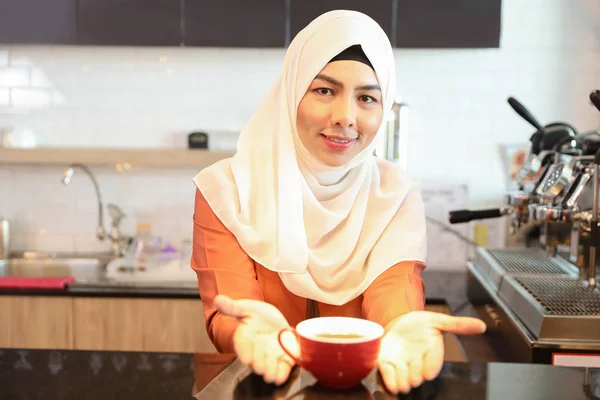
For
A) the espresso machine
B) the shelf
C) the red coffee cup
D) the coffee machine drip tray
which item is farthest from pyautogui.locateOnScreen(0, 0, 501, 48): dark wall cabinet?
the red coffee cup

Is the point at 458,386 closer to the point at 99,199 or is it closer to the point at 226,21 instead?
the point at 226,21

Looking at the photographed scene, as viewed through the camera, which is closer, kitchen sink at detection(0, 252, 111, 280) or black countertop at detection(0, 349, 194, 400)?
black countertop at detection(0, 349, 194, 400)

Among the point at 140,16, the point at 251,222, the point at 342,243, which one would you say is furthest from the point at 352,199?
the point at 140,16

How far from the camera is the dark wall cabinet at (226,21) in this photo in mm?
2344

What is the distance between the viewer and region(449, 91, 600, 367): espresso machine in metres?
1.36

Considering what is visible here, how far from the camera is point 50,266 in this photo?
2615 mm

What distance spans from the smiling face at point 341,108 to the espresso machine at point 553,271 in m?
0.48

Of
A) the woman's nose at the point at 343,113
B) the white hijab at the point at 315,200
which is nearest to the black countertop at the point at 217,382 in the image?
the white hijab at the point at 315,200

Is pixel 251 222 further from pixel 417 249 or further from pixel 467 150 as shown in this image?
pixel 467 150

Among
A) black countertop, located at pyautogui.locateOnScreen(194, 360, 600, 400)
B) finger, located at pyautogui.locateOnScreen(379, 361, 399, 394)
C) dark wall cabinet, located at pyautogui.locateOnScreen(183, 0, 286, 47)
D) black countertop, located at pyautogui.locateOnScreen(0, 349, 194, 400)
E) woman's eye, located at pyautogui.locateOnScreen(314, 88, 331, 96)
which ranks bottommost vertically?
black countertop, located at pyautogui.locateOnScreen(0, 349, 194, 400)

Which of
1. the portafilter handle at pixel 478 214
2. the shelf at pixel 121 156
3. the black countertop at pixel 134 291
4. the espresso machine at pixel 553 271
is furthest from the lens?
the shelf at pixel 121 156

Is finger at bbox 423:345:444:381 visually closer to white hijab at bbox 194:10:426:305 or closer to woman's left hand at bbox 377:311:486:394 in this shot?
woman's left hand at bbox 377:311:486:394

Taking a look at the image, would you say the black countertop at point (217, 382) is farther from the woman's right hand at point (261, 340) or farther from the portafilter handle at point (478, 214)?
the portafilter handle at point (478, 214)

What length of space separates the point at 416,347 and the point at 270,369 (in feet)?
0.61
